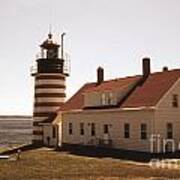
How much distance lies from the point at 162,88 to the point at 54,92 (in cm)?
1431

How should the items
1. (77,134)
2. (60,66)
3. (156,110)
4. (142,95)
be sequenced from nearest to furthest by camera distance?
(156,110)
(142,95)
(77,134)
(60,66)

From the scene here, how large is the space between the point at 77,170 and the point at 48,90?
860 inches

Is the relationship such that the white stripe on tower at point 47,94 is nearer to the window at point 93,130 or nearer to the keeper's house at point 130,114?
the keeper's house at point 130,114

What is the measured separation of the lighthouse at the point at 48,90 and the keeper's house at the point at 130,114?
98cm

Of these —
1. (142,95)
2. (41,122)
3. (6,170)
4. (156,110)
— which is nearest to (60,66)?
(41,122)

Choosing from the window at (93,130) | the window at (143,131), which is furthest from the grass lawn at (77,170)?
the window at (93,130)

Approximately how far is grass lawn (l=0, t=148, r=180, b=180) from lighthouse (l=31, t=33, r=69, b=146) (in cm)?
1589

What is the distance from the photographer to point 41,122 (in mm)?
49906

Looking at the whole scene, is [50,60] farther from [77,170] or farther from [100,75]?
[77,170]

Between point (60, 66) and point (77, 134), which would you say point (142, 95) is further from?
point (60, 66)

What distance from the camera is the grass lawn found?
973 inches

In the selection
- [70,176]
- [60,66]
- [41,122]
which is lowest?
[70,176]

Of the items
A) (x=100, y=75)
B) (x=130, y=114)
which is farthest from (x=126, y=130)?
(x=100, y=75)

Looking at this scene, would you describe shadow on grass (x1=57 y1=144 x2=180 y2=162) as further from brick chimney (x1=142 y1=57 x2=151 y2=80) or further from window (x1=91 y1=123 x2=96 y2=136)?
brick chimney (x1=142 y1=57 x2=151 y2=80)
